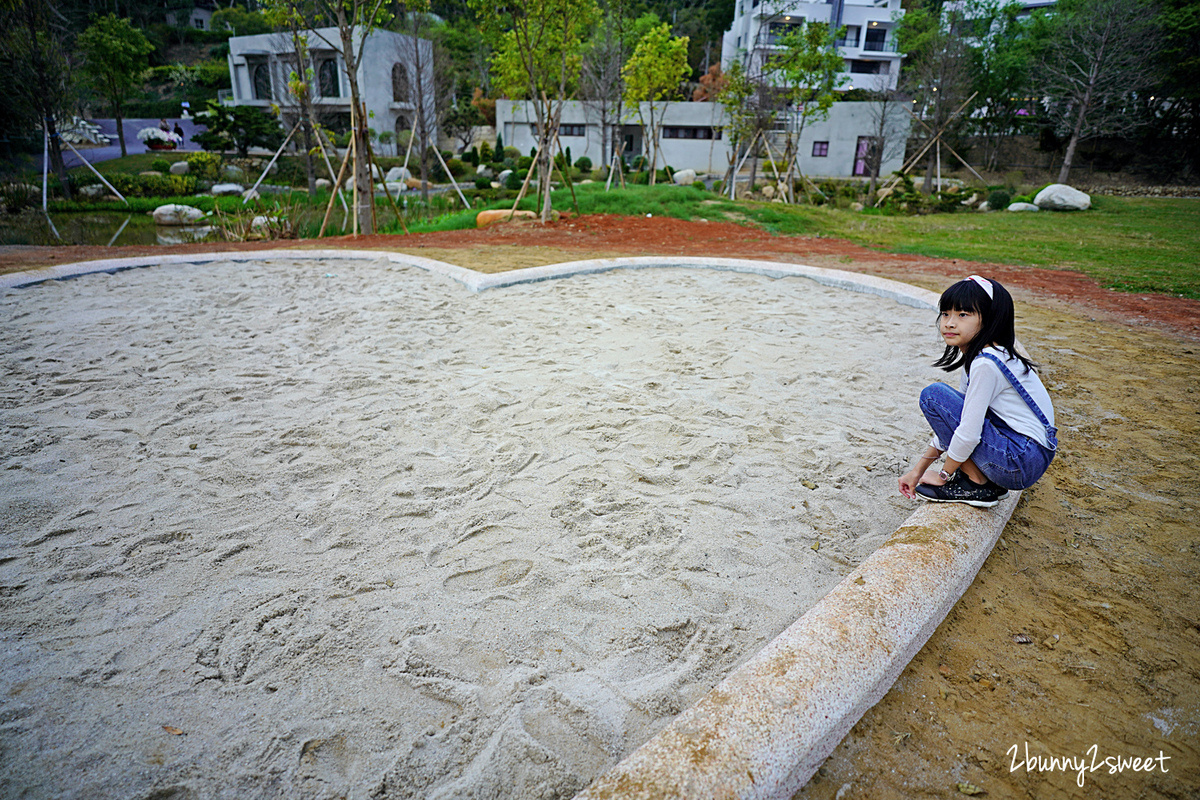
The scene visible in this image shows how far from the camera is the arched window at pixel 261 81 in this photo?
110 feet

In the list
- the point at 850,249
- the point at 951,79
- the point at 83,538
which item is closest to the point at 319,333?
the point at 83,538

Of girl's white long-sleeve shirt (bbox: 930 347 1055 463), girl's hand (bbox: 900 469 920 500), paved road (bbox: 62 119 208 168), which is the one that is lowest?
girl's hand (bbox: 900 469 920 500)

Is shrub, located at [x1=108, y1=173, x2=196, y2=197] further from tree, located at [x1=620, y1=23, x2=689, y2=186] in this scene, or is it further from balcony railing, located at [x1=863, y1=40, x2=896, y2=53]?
balcony railing, located at [x1=863, y1=40, x2=896, y2=53]

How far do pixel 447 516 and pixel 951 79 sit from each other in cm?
2930

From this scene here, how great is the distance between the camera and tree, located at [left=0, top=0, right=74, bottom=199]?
58.9 ft

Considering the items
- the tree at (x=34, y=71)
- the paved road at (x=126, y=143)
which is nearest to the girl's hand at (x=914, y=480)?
the tree at (x=34, y=71)

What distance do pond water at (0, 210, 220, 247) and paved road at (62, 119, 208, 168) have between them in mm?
12557

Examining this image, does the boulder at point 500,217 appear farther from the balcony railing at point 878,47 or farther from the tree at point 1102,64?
the balcony railing at point 878,47

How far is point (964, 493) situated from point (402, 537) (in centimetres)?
239

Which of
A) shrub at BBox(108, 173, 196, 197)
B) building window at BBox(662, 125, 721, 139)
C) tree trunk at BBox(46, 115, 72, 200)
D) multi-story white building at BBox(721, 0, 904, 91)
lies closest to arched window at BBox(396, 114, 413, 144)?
shrub at BBox(108, 173, 196, 197)

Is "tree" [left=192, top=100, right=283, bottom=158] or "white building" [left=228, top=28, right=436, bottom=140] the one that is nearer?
"tree" [left=192, top=100, right=283, bottom=158]

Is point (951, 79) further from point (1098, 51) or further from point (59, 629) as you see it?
point (59, 629)

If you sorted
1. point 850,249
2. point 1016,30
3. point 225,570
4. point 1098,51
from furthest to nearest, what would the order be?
point 1016,30 → point 1098,51 → point 850,249 → point 225,570

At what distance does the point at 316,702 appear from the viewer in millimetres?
1841
